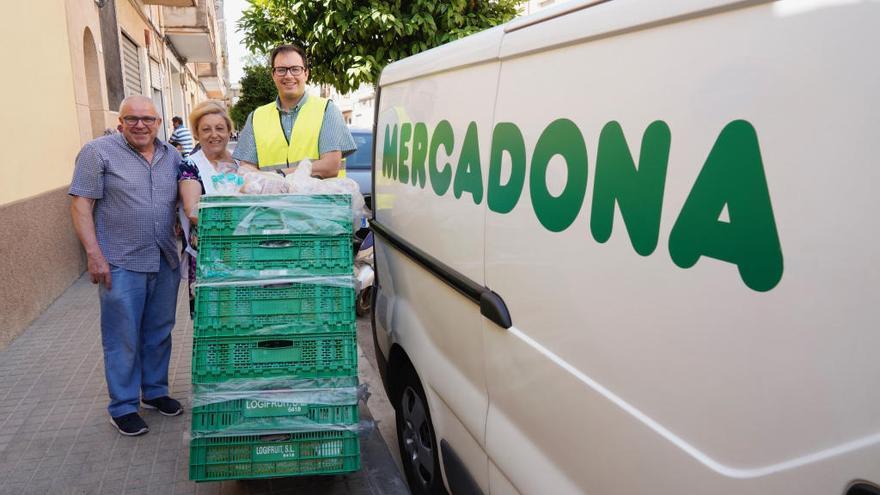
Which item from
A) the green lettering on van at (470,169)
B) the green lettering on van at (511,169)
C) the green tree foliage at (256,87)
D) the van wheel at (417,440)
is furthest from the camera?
the green tree foliage at (256,87)

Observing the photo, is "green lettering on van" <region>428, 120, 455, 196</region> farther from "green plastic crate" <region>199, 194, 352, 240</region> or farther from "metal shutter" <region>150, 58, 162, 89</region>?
"metal shutter" <region>150, 58, 162, 89</region>

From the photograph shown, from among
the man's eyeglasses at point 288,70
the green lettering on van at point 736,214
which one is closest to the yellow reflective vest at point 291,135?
the man's eyeglasses at point 288,70

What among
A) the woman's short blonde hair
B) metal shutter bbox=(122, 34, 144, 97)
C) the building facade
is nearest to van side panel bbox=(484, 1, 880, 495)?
the woman's short blonde hair

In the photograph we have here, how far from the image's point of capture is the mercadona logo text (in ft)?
3.62

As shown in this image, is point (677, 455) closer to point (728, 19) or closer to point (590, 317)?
point (590, 317)

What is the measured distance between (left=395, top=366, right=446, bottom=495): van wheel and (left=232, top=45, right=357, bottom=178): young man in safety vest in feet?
4.81

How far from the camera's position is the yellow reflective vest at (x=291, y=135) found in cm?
398

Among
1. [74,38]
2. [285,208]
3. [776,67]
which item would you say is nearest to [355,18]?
[74,38]

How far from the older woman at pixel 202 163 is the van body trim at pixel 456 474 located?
1.73m

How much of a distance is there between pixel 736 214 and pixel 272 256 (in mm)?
2117

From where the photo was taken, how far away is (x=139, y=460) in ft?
11.3

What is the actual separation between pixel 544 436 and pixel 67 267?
670cm

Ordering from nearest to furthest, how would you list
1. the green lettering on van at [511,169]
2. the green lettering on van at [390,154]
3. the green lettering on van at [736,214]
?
the green lettering on van at [736,214] < the green lettering on van at [511,169] < the green lettering on van at [390,154]

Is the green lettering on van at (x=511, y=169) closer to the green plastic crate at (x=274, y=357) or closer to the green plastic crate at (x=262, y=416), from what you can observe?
the green plastic crate at (x=274, y=357)
